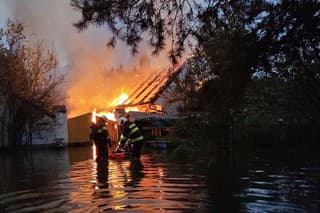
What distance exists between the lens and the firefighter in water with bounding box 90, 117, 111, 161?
18.8 metres

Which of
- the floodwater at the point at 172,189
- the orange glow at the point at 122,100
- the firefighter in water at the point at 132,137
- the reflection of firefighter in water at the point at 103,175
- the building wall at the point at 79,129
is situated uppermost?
the orange glow at the point at 122,100

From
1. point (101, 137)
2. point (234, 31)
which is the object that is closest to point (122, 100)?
point (101, 137)

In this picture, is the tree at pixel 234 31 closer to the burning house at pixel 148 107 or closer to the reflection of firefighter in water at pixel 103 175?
the reflection of firefighter in water at pixel 103 175

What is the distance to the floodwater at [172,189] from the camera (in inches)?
336

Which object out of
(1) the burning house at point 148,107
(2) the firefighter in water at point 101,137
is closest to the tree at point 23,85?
(1) the burning house at point 148,107

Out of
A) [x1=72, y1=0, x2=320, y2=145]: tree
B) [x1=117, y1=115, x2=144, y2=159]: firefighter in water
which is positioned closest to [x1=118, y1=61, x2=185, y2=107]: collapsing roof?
[x1=117, y1=115, x2=144, y2=159]: firefighter in water

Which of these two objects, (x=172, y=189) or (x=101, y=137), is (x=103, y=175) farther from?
(x=101, y=137)

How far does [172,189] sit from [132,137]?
27.3ft

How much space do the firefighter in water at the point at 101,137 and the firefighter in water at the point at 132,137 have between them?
64cm

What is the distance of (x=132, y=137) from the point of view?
61.4 feet

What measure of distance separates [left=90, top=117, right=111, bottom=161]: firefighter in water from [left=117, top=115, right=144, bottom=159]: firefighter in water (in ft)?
2.09

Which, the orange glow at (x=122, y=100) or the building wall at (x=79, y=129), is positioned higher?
the orange glow at (x=122, y=100)

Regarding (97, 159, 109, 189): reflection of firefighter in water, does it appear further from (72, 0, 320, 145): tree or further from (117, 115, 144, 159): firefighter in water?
(72, 0, 320, 145): tree

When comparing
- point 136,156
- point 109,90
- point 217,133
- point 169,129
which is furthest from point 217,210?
point 109,90
